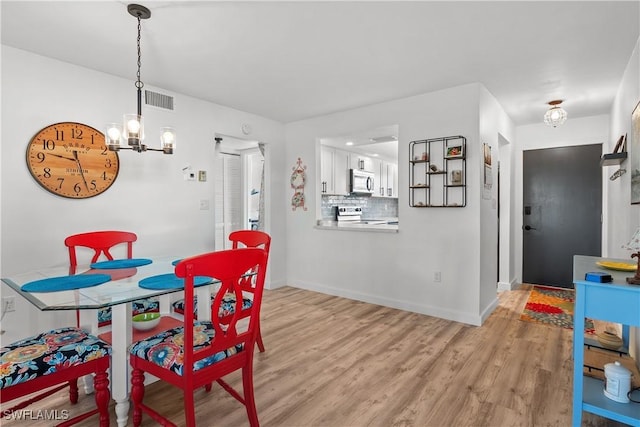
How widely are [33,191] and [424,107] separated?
3.64 m

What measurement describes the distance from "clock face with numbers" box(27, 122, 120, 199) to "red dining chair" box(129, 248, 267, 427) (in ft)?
6.02

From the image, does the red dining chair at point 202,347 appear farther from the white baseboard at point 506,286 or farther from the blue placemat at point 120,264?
the white baseboard at point 506,286

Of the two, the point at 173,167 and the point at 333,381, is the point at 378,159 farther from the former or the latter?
the point at 333,381

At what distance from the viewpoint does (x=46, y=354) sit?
1.53 meters

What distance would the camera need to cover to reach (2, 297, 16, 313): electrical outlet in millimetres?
2529

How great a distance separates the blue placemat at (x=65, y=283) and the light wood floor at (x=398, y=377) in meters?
A: 0.76

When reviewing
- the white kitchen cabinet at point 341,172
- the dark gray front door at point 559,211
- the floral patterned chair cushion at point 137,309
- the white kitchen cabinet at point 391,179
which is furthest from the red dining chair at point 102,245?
the white kitchen cabinet at point 391,179

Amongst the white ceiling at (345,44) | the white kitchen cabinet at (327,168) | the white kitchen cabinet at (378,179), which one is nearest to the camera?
the white ceiling at (345,44)

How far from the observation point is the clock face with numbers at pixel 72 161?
267cm

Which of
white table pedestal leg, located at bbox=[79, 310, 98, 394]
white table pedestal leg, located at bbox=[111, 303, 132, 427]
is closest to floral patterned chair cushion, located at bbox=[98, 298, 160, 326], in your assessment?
white table pedestal leg, located at bbox=[79, 310, 98, 394]

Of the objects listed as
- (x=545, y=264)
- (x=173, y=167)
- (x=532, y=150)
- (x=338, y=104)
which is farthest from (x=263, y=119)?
(x=545, y=264)

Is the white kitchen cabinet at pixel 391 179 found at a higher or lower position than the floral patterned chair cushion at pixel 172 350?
higher

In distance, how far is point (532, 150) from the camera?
4934 millimetres

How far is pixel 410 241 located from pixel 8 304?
11.8 ft
